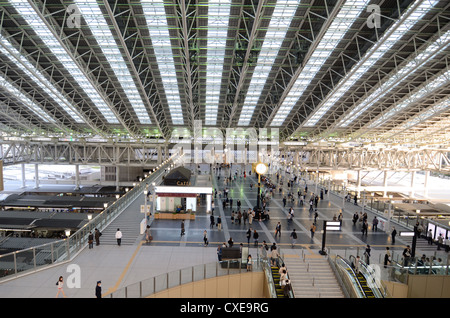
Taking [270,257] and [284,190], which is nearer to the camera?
[270,257]

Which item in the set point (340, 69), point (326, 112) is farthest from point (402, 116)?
point (340, 69)

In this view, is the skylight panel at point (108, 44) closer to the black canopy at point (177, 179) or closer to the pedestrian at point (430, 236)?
the black canopy at point (177, 179)

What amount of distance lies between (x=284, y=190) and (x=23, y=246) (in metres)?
26.2

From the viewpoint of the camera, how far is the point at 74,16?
69.1 ft

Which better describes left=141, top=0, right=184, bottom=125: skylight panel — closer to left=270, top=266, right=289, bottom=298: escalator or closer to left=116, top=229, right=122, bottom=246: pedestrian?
left=116, top=229, right=122, bottom=246: pedestrian

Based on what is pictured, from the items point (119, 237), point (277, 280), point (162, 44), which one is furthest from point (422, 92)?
point (119, 237)

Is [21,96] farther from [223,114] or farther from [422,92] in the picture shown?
[422,92]

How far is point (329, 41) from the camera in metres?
23.8

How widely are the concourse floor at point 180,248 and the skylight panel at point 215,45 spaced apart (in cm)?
1230

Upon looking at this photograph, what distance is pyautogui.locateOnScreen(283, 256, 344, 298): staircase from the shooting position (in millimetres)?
14059

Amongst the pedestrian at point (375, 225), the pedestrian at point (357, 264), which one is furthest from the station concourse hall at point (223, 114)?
the pedestrian at point (375, 225)

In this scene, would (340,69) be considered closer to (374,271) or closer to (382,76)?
(382,76)

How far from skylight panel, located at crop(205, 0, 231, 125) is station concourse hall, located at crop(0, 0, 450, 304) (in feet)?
0.43

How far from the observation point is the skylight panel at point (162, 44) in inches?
814
